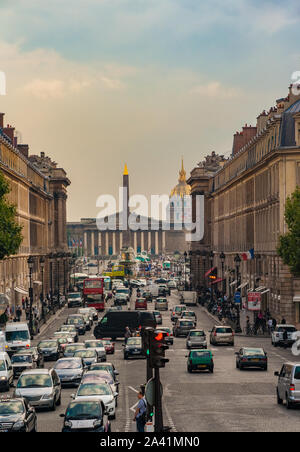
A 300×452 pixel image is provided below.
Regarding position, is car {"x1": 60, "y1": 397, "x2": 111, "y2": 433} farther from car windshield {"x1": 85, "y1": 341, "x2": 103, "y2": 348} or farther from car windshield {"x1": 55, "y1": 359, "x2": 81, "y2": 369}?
car windshield {"x1": 85, "y1": 341, "x2": 103, "y2": 348}

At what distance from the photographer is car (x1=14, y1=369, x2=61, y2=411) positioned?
3922 centimetres

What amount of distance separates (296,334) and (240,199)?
49239mm

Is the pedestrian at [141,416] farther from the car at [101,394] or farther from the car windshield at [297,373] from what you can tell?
the car windshield at [297,373]

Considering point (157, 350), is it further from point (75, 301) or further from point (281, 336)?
point (75, 301)

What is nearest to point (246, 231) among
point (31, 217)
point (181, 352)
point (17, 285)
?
point (17, 285)

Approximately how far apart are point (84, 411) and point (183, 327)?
48.4 meters

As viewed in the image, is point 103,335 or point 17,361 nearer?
point 17,361

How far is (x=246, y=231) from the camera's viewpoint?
10994cm

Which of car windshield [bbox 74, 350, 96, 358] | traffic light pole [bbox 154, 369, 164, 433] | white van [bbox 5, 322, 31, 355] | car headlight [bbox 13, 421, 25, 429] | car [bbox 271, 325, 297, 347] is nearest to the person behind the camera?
traffic light pole [bbox 154, 369, 164, 433]

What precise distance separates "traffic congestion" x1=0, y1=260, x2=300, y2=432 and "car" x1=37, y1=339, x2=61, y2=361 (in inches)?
2.2

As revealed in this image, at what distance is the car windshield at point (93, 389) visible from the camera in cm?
3670

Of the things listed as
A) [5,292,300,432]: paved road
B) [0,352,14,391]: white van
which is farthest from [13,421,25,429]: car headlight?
[0,352,14,391]: white van
